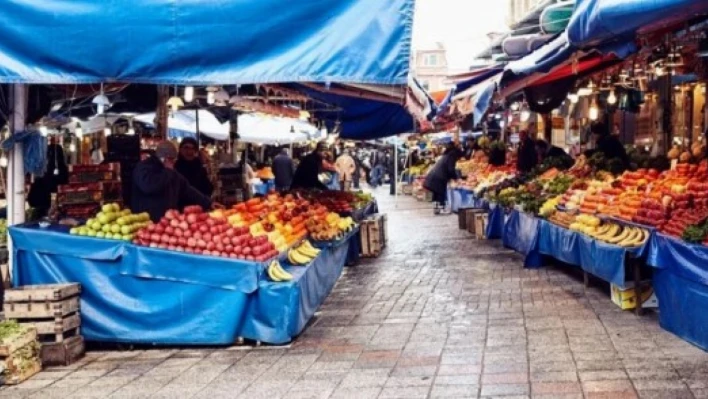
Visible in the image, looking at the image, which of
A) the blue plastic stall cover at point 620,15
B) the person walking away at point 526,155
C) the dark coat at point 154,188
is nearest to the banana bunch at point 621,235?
the blue plastic stall cover at point 620,15

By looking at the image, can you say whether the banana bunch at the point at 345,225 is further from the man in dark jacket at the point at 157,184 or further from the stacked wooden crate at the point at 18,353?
the stacked wooden crate at the point at 18,353

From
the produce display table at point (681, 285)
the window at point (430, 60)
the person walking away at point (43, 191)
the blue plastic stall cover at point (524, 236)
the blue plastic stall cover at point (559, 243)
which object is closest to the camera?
the produce display table at point (681, 285)

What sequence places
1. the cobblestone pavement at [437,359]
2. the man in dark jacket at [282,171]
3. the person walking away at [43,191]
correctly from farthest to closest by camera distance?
the man in dark jacket at [282,171] → the person walking away at [43,191] → the cobblestone pavement at [437,359]

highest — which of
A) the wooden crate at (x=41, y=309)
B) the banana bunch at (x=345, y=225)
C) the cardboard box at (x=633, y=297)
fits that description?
the banana bunch at (x=345, y=225)

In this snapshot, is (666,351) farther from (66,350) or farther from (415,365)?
(66,350)

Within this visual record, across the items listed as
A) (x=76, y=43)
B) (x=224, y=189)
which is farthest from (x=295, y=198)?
(x=76, y=43)

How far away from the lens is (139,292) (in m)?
8.41

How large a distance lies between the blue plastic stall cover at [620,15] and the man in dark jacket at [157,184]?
4305 millimetres

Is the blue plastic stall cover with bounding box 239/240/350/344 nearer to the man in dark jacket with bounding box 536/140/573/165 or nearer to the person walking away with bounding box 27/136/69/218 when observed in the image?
the person walking away with bounding box 27/136/69/218

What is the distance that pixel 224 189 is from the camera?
1556 cm

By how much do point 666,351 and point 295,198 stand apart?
7.23 metres

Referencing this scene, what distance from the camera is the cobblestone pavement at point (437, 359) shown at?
6801 mm

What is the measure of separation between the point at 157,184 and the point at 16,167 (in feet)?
4.51

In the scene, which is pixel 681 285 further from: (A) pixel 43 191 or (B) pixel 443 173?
(B) pixel 443 173
